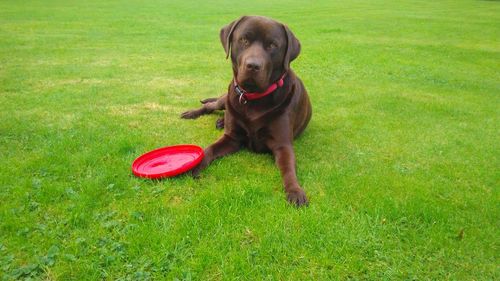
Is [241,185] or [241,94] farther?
[241,94]

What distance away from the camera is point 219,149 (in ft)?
13.8

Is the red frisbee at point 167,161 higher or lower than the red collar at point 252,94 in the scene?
lower

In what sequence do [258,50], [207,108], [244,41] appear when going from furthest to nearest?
[207,108] < [244,41] < [258,50]

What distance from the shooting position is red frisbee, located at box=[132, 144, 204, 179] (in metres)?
3.59

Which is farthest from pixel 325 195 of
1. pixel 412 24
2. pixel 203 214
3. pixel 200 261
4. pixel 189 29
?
pixel 412 24

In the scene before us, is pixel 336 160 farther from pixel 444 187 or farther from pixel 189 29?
pixel 189 29

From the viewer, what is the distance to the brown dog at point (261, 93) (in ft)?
12.5

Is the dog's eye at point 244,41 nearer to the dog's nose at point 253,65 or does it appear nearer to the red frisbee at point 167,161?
the dog's nose at point 253,65

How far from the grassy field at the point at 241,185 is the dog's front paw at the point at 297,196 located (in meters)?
0.08

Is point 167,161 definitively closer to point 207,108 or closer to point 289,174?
point 289,174

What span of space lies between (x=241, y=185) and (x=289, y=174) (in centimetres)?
45

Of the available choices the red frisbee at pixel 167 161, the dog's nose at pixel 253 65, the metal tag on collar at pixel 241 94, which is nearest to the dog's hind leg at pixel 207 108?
the metal tag on collar at pixel 241 94

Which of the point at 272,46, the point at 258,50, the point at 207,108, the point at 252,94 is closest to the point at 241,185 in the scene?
the point at 252,94

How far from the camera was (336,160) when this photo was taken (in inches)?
168
